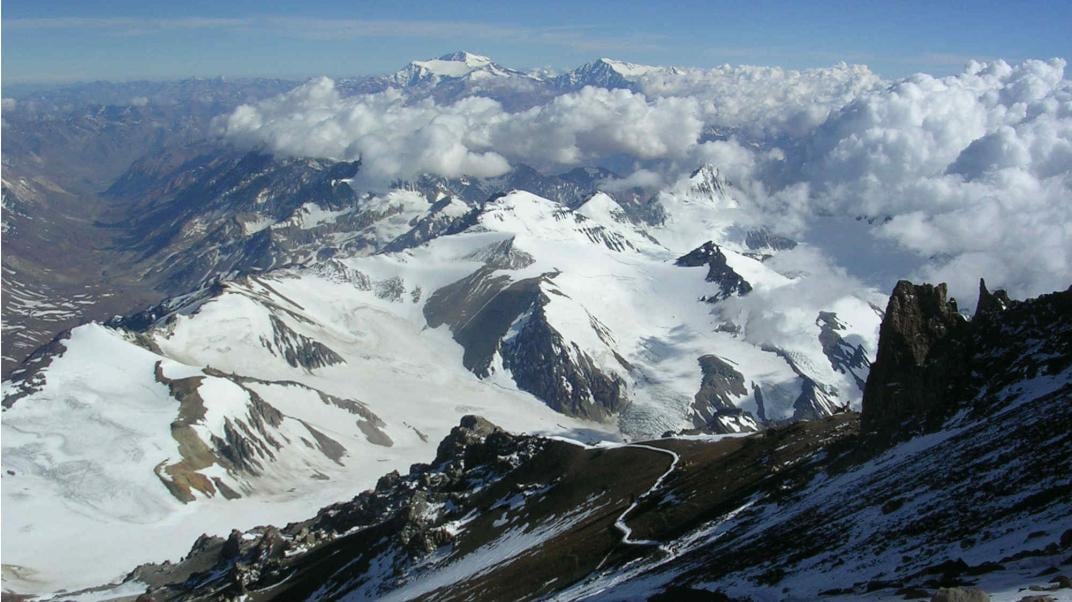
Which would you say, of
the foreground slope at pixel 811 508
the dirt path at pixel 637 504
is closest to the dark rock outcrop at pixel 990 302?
the foreground slope at pixel 811 508

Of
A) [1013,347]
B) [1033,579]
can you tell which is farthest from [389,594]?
[1033,579]

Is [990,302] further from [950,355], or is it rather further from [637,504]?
[637,504]

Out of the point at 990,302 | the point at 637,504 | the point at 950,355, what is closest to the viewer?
the point at 950,355

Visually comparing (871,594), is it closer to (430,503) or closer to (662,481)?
(662,481)

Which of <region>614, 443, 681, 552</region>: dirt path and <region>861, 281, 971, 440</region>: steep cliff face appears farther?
<region>614, 443, 681, 552</region>: dirt path

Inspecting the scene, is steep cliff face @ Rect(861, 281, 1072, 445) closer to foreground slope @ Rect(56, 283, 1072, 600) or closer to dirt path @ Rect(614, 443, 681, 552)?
foreground slope @ Rect(56, 283, 1072, 600)

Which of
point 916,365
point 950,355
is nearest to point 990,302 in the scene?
point 916,365

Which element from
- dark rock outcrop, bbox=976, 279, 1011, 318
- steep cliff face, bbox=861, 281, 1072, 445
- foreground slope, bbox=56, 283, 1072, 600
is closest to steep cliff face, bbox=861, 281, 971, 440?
steep cliff face, bbox=861, 281, 1072, 445

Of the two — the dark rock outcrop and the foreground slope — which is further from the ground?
Result: the dark rock outcrop

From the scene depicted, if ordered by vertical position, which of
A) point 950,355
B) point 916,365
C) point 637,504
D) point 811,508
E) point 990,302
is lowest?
point 811,508

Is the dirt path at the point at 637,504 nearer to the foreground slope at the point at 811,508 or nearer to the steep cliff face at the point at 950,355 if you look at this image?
the foreground slope at the point at 811,508

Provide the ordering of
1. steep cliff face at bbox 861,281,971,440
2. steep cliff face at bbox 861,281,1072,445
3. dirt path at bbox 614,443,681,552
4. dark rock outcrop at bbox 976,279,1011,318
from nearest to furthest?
steep cliff face at bbox 861,281,1072,445, steep cliff face at bbox 861,281,971,440, dirt path at bbox 614,443,681,552, dark rock outcrop at bbox 976,279,1011,318
